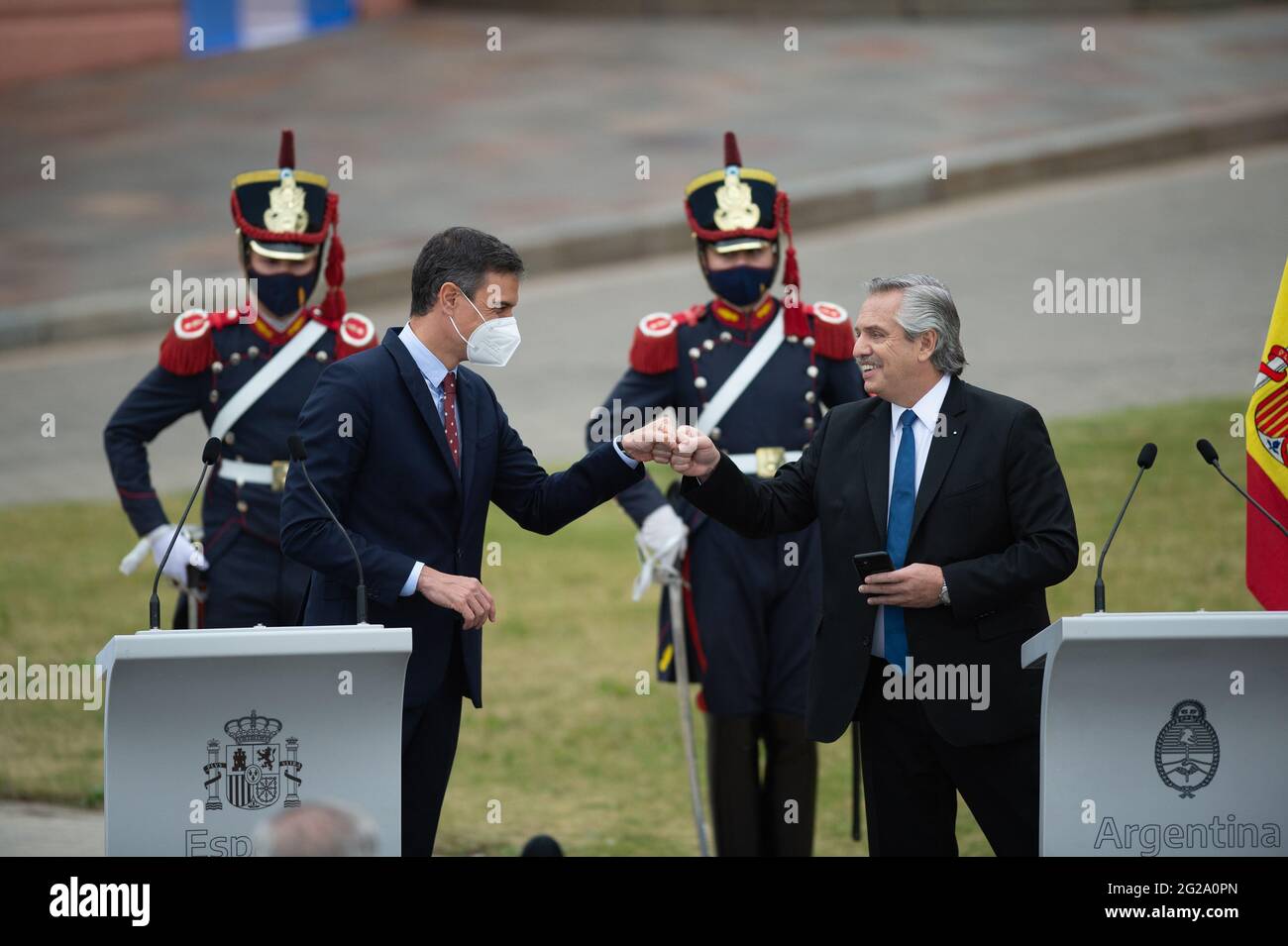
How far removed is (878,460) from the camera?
4.73 meters

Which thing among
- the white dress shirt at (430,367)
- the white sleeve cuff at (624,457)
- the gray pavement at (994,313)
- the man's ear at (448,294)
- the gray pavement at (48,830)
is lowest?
the gray pavement at (48,830)

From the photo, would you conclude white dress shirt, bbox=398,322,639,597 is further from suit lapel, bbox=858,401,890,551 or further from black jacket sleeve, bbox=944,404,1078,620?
black jacket sleeve, bbox=944,404,1078,620

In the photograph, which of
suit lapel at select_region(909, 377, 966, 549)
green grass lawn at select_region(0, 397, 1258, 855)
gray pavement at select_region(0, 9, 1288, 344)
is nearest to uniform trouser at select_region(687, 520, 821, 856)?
green grass lawn at select_region(0, 397, 1258, 855)

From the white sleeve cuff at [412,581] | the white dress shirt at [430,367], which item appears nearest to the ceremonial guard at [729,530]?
the white dress shirt at [430,367]

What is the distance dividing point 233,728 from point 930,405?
191 cm

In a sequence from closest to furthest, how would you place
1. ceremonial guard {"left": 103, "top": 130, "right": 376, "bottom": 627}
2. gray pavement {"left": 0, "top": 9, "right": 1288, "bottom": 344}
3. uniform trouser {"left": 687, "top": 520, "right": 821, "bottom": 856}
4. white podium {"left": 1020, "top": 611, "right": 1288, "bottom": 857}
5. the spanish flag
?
white podium {"left": 1020, "top": 611, "right": 1288, "bottom": 857} < the spanish flag < uniform trouser {"left": 687, "top": 520, "right": 821, "bottom": 856} < ceremonial guard {"left": 103, "top": 130, "right": 376, "bottom": 627} < gray pavement {"left": 0, "top": 9, "right": 1288, "bottom": 344}

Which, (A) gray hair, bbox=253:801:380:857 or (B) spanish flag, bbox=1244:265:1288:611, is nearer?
(A) gray hair, bbox=253:801:380:857

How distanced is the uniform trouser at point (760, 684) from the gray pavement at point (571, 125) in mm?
8497

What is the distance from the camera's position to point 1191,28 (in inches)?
797

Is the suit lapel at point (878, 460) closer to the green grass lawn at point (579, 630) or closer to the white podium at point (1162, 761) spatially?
the white podium at point (1162, 761)

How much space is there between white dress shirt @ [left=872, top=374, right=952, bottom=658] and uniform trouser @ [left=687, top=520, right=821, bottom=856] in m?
1.30

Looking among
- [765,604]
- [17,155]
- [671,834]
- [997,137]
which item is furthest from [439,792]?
[17,155]

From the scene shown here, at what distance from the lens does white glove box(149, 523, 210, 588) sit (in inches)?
240

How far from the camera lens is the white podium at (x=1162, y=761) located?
427cm
